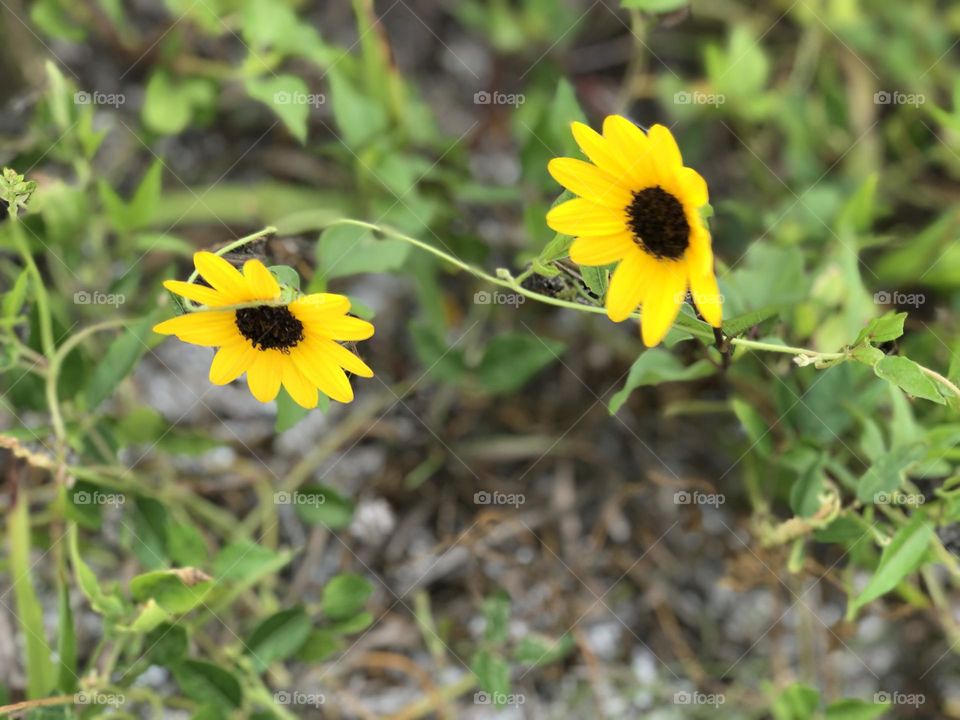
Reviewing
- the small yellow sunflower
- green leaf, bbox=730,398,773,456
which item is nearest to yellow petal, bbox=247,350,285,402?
the small yellow sunflower

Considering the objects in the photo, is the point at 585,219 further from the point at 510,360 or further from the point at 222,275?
the point at 510,360

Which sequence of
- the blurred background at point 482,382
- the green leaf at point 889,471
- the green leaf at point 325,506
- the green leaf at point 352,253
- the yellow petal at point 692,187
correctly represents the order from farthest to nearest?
the green leaf at point 325,506, the blurred background at point 482,382, the green leaf at point 352,253, the green leaf at point 889,471, the yellow petal at point 692,187

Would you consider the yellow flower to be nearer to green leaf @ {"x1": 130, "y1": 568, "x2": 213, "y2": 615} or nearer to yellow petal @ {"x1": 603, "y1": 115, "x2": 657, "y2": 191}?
yellow petal @ {"x1": 603, "y1": 115, "x2": 657, "y2": 191}

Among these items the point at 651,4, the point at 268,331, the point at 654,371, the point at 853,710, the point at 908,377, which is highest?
the point at 651,4

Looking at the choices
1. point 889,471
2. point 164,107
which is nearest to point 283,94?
point 164,107

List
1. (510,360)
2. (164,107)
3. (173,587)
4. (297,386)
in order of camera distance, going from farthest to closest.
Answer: (164,107) → (510,360) → (173,587) → (297,386)

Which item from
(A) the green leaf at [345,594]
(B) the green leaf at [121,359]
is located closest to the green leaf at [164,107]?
(B) the green leaf at [121,359]

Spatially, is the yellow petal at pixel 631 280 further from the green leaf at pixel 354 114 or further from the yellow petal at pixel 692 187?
the green leaf at pixel 354 114

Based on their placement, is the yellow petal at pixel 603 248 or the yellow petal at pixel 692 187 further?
the yellow petal at pixel 603 248
